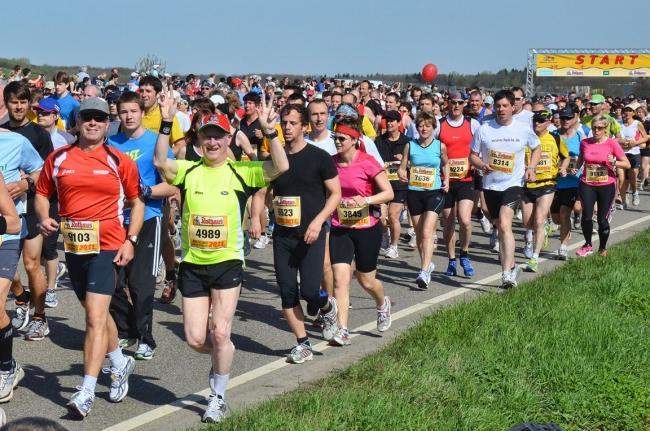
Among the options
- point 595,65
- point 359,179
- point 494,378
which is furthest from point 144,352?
point 595,65

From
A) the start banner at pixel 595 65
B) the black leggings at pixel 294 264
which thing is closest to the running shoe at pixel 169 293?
the black leggings at pixel 294 264

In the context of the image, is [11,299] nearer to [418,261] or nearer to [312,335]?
[312,335]

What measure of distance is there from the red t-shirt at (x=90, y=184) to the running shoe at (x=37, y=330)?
2.14 metres

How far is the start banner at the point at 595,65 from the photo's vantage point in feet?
165

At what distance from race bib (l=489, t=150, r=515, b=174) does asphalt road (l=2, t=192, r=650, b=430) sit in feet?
4.17

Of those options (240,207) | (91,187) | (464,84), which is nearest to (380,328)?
(240,207)

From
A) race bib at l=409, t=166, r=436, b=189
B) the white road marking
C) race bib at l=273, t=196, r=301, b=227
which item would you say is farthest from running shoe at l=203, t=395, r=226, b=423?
race bib at l=409, t=166, r=436, b=189

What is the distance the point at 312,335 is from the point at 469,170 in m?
3.86

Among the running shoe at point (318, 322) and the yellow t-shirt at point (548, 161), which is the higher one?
the yellow t-shirt at point (548, 161)

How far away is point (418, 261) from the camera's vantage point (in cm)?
1335

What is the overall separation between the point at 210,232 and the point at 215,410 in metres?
1.11

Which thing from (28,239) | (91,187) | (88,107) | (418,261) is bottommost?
(418,261)

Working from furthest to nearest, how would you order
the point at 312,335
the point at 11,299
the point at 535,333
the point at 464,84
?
1. the point at 464,84
2. the point at 11,299
3. the point at 312,335
4. the point at 535,333

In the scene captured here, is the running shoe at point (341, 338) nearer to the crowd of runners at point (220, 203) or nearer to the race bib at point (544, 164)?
the crowd of runners at point (220, 203)
